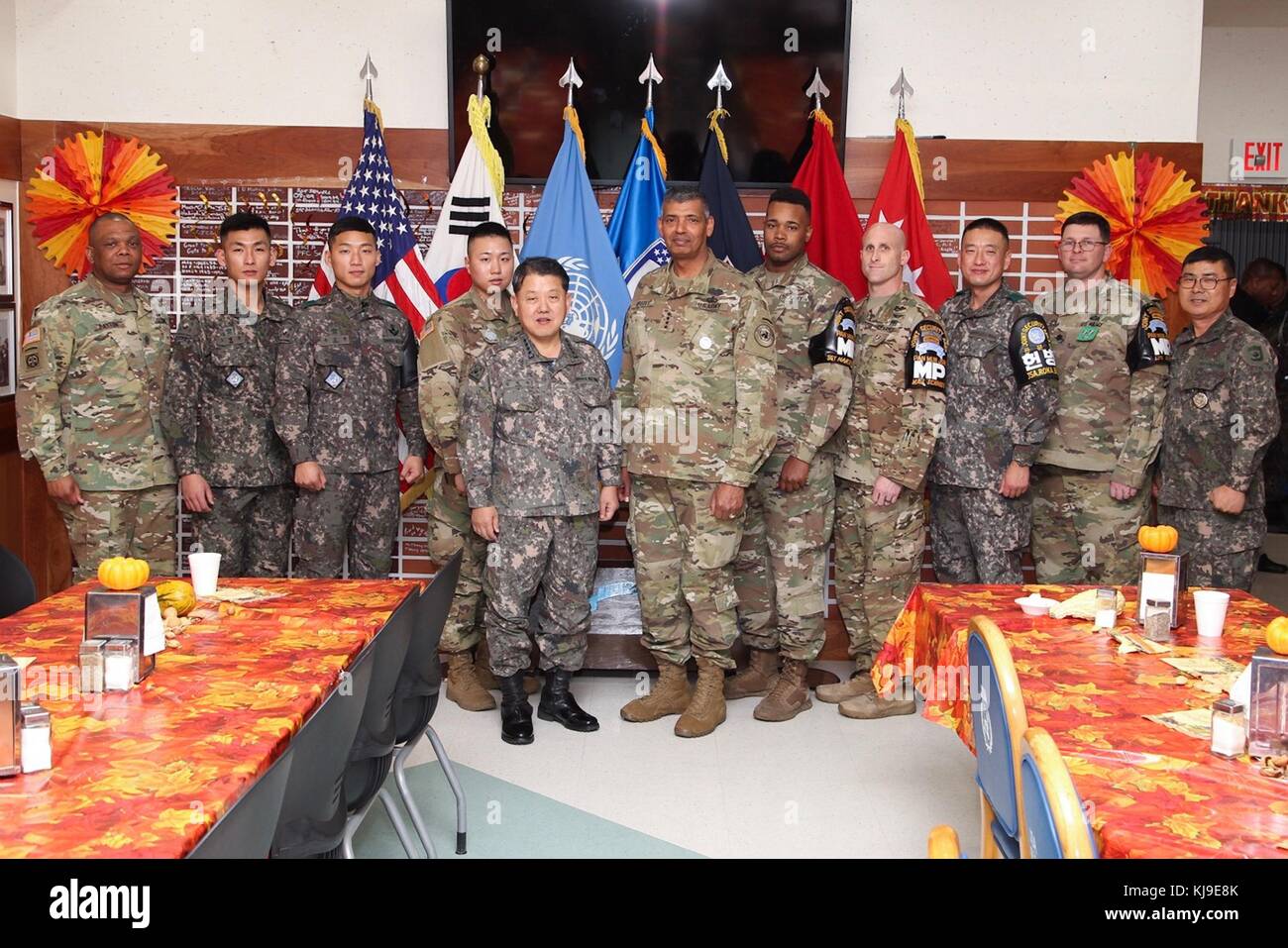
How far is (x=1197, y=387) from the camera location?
4.67 m

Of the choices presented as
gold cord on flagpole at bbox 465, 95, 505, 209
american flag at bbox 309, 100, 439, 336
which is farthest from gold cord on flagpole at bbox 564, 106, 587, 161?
american flag at bbox 309, 100, 439, 336

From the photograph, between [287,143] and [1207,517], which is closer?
[1207,517]

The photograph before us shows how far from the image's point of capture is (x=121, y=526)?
475 centimetres

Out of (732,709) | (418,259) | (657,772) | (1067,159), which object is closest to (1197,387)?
(1067,159)

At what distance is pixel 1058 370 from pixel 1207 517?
0.77 m

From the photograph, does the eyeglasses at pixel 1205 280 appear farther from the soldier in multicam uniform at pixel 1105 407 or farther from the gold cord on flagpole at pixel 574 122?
the gold cord on flagpole at pixel 574 122

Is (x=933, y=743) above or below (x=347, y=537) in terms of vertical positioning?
below

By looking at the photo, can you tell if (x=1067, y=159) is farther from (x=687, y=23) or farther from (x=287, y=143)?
(x=287, y=143)

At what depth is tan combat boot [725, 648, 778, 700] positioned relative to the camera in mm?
4961

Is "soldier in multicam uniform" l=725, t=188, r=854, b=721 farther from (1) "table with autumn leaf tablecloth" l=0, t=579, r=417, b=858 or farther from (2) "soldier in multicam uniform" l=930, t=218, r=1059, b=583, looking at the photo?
(1) "table with autumn leaf tablecloth" l=0, t=579, r=417, b=858

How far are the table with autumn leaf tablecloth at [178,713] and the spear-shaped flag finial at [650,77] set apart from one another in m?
2.90

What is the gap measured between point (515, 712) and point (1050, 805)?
3.08 meters

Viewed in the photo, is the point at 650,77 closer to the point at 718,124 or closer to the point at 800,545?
the point at 718,124
